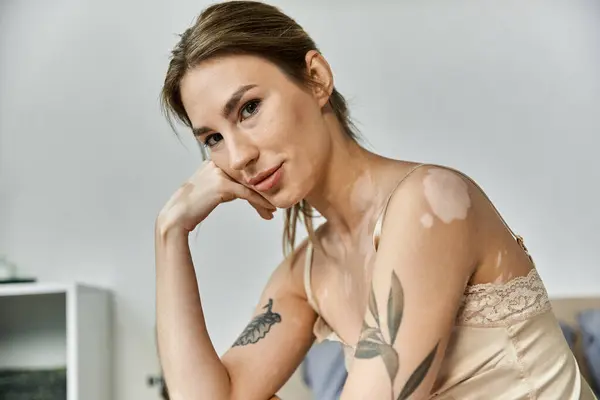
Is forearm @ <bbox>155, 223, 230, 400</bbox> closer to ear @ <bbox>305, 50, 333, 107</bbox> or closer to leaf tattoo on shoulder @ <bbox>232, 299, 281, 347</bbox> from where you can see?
leaf tattoo on shoulder @ <bbox>232, 299, 281, 347</bbox>

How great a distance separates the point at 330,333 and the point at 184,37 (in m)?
0.55

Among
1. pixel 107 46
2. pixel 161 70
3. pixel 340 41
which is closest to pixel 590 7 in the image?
pixel 340 41

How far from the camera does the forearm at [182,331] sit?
1.20m

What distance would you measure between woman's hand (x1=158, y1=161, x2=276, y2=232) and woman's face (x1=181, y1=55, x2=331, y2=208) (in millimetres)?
130

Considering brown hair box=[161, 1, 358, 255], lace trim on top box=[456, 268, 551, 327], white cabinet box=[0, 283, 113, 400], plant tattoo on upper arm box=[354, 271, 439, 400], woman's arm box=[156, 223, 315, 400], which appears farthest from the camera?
white cabinet box=[0, 283, 113, 400]

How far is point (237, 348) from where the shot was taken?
4.25 feet

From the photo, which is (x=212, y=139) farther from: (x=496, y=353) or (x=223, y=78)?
(x=496, y=353)

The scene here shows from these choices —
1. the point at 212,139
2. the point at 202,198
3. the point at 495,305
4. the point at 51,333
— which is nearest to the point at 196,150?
the point at 51,333

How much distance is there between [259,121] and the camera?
108 cm

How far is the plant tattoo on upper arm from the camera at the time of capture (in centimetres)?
88

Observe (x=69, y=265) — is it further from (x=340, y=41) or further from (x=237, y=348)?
(x=237, y=348)

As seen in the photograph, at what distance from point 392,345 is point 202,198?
0.51 m

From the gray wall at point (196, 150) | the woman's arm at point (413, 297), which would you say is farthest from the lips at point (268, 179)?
the gray wall at point (196, 150)

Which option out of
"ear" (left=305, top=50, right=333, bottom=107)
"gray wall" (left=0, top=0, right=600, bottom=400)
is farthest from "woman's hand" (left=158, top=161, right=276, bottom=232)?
"gray wall" (left=0, top=0, right=600, bottom=400)
